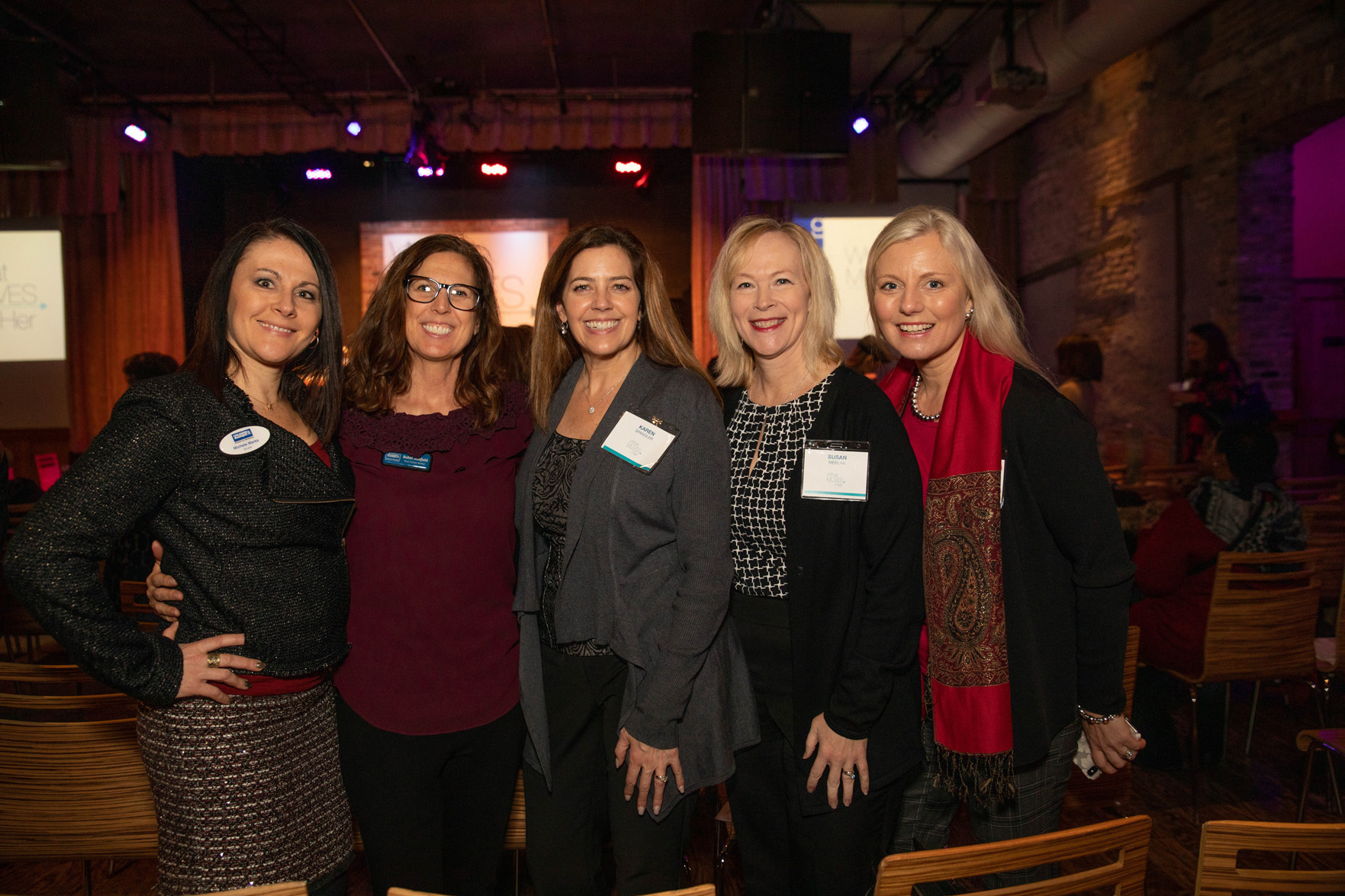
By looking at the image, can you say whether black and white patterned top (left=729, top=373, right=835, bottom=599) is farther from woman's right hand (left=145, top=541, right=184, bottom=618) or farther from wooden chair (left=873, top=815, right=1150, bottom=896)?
woman's right hand (left=145, top=541, right=184, bottom=618)

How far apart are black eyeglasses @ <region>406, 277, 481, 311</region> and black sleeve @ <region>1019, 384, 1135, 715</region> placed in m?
1.27

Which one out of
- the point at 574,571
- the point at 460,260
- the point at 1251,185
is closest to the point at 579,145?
the point at 1251,185

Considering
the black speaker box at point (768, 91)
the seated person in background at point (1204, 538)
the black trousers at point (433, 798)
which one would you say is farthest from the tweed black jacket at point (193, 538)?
the black speaker box at point (768, 91)

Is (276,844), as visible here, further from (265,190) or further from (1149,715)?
(265,190)

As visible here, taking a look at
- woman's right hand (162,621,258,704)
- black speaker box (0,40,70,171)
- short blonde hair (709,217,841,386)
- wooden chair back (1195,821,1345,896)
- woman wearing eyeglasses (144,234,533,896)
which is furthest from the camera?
black speaker box (0,40,70,171)

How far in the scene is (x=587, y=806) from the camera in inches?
68.0

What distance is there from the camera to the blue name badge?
1.68 metres

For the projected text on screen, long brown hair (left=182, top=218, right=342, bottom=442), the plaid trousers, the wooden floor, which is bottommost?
the wooden floor

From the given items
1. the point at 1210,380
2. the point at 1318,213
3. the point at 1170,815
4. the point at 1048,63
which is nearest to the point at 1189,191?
the point at 1048,63


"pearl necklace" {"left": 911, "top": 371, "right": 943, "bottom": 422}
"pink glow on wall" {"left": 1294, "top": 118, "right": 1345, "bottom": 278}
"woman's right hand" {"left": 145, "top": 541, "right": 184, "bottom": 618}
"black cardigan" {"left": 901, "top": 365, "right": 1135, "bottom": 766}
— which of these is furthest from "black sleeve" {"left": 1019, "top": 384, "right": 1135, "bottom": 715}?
"pink glow on wall" {"left": 1294, "top": 118, "right": 1345, "bottom": 278}

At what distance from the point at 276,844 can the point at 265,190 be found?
375 inches

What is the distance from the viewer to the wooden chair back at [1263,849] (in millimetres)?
1081

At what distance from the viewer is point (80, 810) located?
188 cm

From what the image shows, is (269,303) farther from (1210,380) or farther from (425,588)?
(1210,380)
